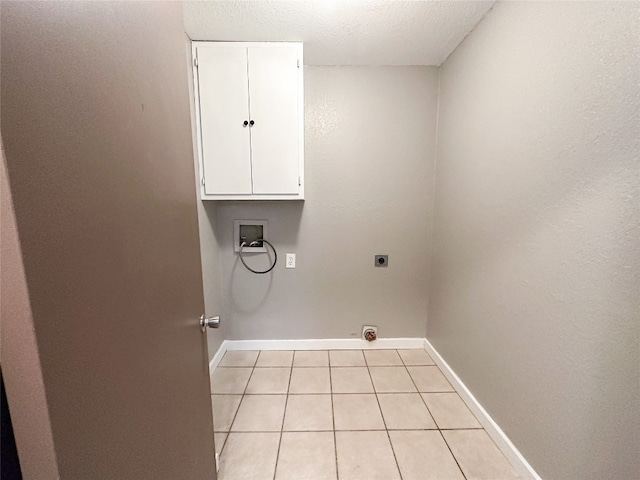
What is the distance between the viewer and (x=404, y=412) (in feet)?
5.36

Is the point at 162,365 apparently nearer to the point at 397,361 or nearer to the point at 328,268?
the point at 328,268

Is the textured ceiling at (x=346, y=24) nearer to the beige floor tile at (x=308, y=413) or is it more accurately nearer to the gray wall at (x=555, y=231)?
the gray wall at (x=555, y=231)

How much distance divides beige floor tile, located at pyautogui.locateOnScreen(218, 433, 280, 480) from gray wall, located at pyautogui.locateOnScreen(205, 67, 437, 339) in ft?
3.05

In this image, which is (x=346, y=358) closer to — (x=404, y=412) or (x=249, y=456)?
(x=404, y=412)

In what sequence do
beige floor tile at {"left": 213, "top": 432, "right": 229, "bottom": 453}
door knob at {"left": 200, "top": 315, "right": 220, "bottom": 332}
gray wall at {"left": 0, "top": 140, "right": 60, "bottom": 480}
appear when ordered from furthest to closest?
beige floor tile at {"left": 213, "top": 432, "right": 229, "bottom": 453}
door knob at {"left": 200, "top": 315, "right": 220, "bottom": 332}
gray wall at {"left": 0, "top": 140, "right": 60, "bottom": 480}

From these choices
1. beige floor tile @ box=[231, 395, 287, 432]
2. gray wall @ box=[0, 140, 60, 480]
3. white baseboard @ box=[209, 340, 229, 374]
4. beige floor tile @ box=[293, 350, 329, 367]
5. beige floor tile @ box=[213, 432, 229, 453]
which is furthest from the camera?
beige floor tile @ box=[293, 350, 329, 367]

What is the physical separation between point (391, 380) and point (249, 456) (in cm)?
107

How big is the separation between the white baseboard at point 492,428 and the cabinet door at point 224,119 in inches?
78.0

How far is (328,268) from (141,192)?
1765mm

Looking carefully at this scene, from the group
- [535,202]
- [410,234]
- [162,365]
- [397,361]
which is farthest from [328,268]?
[162,365]

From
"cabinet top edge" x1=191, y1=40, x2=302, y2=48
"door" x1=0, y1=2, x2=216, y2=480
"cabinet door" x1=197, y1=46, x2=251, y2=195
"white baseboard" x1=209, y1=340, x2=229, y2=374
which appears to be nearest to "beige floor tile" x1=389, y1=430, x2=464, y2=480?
"door" x1=0, y1=2, x2=216, y2=480

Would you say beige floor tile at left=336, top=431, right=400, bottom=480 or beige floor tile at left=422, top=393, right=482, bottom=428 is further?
beige floor tile at left=422, top=393, right=482, bottom=428

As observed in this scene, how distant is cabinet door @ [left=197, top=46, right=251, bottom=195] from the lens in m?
1.75

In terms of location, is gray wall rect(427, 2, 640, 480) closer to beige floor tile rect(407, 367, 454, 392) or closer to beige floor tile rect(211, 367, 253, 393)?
beige floor tile rect(407, 367, 454, 392)
